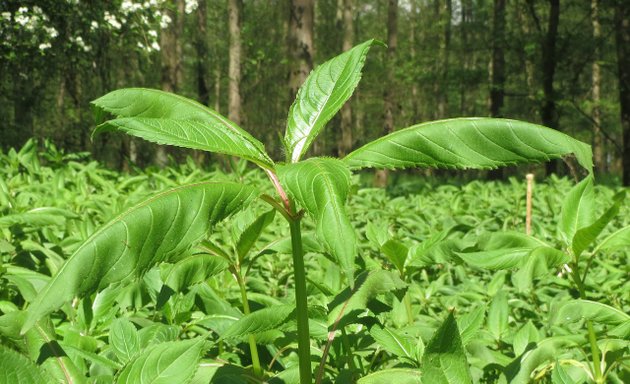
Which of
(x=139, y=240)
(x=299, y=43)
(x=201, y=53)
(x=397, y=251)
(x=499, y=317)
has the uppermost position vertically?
(x=201, y=53)

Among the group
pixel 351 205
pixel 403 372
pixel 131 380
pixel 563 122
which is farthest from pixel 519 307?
pixel 563 122

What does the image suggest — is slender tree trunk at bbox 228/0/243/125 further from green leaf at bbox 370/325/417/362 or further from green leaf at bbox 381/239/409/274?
green leaf at bbox 370/325/417/362

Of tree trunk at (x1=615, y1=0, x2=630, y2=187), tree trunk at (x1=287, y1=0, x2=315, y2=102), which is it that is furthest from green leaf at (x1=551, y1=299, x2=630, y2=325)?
tree trunk at (x1=615, y1=0, x2=630, y2=187)

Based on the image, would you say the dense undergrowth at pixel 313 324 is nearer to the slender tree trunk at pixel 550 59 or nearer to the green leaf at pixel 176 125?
the green leaf at pixel 176 125

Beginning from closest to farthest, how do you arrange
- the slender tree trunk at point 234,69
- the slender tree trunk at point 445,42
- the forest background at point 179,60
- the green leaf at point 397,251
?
the green leaf at point 397,251, the forest background at point 179,60, the slender tree trunk at point 234,69, the slender tree trunk at point 445,42

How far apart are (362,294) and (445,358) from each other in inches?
13.6

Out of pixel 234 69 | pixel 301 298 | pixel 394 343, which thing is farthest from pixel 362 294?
pixel 234 69

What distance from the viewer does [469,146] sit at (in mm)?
1067

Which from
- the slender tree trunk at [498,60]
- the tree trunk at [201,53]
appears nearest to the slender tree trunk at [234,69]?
the tree trunk at [201,53]

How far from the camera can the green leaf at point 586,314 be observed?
1.25 m

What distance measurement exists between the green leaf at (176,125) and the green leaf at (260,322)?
338 mm

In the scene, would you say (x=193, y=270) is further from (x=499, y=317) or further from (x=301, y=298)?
(x=499, y=317)

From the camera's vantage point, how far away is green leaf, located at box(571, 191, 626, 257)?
1.27 m

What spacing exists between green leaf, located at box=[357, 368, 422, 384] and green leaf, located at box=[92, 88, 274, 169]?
1.56ft
